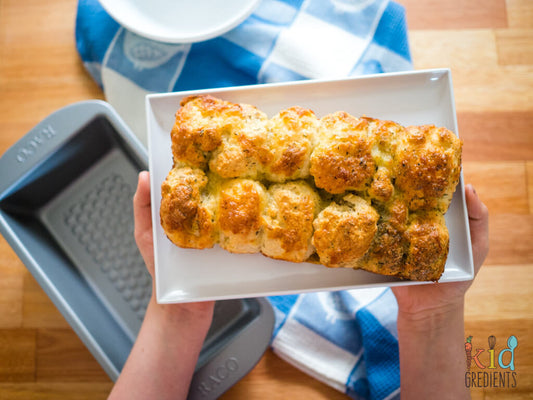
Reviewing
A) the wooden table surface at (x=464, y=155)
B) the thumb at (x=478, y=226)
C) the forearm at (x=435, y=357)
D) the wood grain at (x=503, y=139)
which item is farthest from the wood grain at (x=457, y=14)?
the forearm at (x=435, y=357)

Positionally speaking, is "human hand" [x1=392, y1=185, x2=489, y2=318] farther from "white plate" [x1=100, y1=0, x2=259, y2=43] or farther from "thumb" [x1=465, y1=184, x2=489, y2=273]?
"white plate" [x1=100, y1=0, x2=259, y2=43]

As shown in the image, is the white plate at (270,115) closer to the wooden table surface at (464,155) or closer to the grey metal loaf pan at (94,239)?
the grey metal loaf pan at (94,239)

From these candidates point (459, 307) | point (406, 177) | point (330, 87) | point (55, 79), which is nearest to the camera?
point (406, 177)

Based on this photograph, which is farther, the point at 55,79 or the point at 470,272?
the point at 55,79

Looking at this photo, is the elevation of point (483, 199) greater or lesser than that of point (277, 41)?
lesser

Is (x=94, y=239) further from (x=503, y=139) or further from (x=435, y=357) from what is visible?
(x=503, y=139)

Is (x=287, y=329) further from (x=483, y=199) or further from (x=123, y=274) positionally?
(x=483, y=199)

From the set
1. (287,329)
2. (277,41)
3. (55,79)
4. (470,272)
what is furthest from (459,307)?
(55,79)
